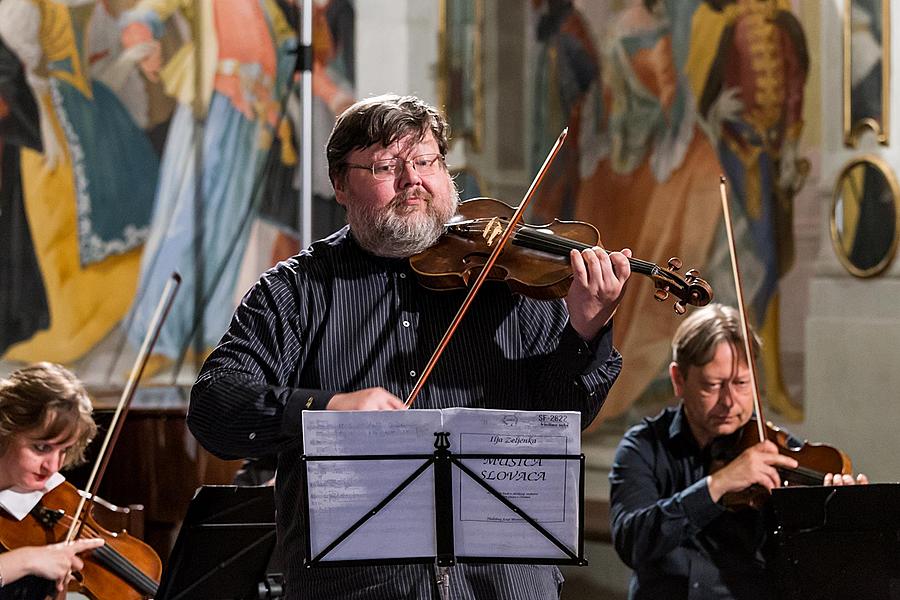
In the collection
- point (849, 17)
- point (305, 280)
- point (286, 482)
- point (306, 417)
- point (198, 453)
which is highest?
point (849, 17)

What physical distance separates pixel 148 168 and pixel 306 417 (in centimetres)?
408

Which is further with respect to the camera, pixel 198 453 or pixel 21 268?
pixel 21 268

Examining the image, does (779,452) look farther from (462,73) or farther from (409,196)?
(462,73)

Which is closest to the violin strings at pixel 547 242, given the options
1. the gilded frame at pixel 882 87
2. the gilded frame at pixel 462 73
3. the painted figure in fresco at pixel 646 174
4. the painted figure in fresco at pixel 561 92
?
the gilded frame at pixel 882 87

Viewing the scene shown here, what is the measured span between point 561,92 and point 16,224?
2561 mm

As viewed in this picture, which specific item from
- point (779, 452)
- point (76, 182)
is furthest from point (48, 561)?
point (76, 182)

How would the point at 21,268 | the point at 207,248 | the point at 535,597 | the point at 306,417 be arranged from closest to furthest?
the point at 306,417 → the point at 535,597 → the point at 21,268 → the point at 207,248

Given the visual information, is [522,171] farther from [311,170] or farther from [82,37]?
[82,37]

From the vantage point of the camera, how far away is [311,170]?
6.30m

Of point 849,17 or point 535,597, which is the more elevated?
point 849,17

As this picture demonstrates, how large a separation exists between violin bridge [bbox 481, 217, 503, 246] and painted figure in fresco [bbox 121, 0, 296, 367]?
3.47m

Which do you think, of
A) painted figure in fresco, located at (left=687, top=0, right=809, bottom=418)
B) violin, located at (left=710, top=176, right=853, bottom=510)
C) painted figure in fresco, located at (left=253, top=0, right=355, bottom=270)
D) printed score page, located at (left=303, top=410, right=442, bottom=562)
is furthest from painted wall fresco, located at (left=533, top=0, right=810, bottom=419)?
printed score page, located at (left=303, top=410, right=442, bottom=562)

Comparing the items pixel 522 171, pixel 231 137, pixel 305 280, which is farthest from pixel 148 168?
pixel 305 280

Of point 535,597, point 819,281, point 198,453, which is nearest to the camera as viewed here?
point 535,597
